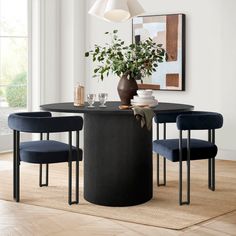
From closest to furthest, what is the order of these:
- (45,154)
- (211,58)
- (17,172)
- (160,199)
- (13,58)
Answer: (45,154) < (17,172) < (160,199) < (211,58) < (13,58)

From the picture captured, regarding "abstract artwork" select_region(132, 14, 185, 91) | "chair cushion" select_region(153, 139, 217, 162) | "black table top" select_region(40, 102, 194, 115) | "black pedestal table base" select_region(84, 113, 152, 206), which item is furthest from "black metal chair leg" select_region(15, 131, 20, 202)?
"abstract artwork" select_region(132, 14, 185, 91)

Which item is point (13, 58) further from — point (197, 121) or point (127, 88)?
point (197, 121)

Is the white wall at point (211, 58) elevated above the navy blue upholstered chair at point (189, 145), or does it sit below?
above

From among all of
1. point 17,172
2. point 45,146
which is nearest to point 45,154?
point 45,146

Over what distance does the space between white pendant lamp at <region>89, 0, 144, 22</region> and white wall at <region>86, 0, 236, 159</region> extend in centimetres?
221

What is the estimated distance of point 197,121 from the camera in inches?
191

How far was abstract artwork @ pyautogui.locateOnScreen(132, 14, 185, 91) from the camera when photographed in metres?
7.34

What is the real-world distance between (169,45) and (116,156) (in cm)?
295

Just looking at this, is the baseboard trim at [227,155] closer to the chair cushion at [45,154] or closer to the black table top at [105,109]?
the black table top at [105,109]

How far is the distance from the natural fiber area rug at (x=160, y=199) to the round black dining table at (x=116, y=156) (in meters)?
0.11

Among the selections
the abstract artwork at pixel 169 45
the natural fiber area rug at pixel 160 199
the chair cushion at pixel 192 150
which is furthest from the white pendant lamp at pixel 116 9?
the abstract artwork at pixel 169 45

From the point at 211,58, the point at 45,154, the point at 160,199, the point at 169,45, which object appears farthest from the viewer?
the point at 169,45

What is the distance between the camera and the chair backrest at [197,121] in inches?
189

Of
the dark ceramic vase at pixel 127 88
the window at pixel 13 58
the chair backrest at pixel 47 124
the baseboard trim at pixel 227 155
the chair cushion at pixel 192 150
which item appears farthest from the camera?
the window at pixel 13 58
